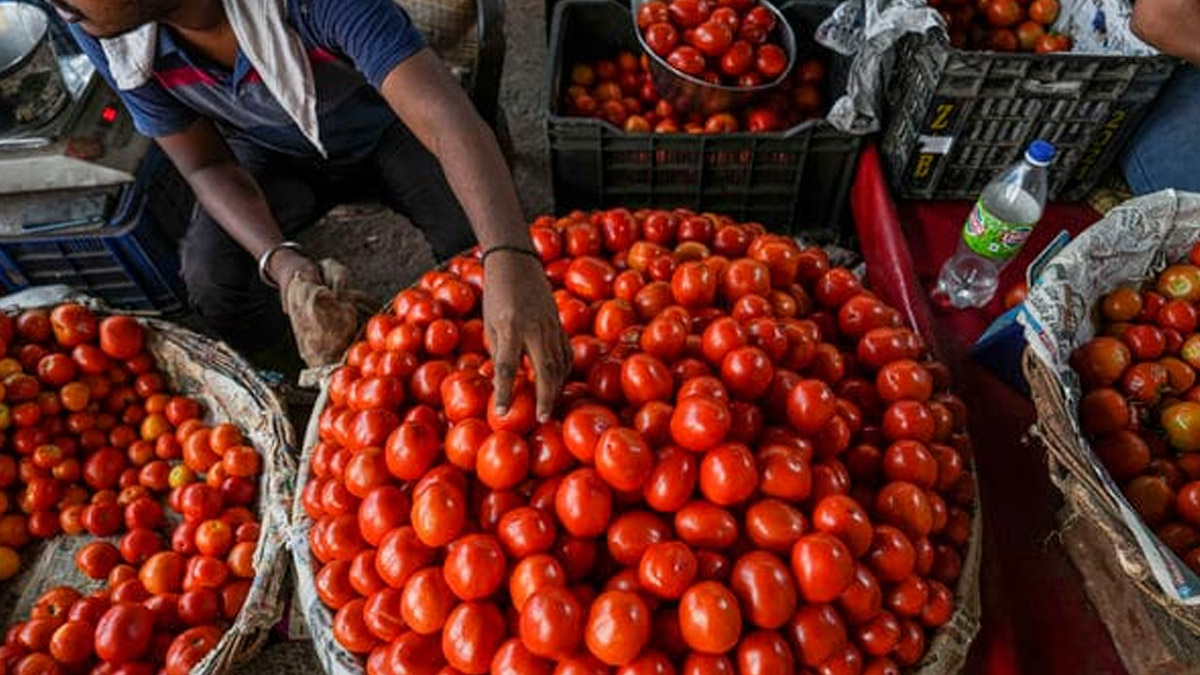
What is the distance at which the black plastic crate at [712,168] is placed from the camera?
7.20 ft

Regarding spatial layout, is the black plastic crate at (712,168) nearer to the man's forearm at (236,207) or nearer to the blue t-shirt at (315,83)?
the blue t-shirt at (315,83)

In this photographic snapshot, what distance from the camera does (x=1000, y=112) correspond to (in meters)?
2.01

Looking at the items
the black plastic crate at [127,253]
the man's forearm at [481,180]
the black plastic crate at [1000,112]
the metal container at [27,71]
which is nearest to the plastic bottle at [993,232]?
the black plastic crate at [1000,112]

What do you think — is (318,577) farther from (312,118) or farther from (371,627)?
(312,118)

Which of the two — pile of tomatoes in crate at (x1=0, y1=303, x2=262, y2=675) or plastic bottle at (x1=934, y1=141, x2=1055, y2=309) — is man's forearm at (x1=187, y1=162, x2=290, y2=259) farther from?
plastic bottle at (x1=934, y1=141, x2=1055, y2=309)

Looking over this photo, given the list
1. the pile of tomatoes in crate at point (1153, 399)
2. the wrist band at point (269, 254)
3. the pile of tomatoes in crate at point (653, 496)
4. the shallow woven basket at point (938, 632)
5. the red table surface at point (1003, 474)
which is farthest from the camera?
the wrist band at point (269, 254)

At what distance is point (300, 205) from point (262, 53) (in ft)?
1.92

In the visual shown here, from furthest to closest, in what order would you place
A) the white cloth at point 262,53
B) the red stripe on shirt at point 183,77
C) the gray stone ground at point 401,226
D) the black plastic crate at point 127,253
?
the gray stone ground at point 401,226, the black plastic crate at point 127,253, the red stripe on shirt at point 183,77, the white cloth at point 262,53

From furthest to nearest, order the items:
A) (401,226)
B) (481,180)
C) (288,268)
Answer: (401,226)
(288,268)
(481,180)

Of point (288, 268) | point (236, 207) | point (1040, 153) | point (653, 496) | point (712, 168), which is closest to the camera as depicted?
point (653, 496)

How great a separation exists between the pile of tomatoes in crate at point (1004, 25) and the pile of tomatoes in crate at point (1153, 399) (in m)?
0.84

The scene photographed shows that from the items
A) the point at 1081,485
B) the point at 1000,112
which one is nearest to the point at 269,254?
the point at 1081,485

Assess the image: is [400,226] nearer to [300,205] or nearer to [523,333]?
[300,205]

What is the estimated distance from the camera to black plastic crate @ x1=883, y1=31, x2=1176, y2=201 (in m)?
1.90
